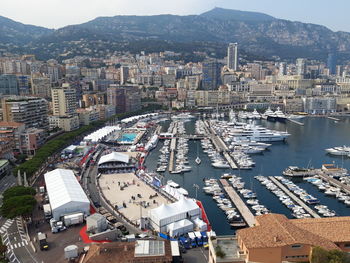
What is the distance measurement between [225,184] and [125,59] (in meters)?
124

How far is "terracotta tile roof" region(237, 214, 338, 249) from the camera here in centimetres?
1298

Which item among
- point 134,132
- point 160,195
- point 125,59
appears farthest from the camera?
point 125,59

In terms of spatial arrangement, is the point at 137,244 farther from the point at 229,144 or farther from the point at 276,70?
the point at 276,70

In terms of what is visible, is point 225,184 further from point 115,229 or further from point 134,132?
point 134,132

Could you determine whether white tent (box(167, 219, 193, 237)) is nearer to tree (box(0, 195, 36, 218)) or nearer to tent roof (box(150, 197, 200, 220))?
tent roof (box(150, 197, 200, 220))

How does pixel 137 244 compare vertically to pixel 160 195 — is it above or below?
above

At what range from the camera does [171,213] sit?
72.2 feet

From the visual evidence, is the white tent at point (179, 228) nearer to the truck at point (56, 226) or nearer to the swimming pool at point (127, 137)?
the truck at point (56, 226)

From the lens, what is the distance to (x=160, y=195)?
27656 millimetres

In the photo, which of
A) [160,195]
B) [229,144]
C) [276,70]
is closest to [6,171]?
[160,195]

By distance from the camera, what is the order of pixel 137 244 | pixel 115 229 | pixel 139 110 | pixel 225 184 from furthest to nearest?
pixel 139 110 → pixel 225 184 → pixel 115 229 → pixel 137 244

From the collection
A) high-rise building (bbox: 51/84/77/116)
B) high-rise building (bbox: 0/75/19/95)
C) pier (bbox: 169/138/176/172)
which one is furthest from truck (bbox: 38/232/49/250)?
high-rise building (bbox: 0/75/19/95)

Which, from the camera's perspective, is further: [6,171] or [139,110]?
[139,110]

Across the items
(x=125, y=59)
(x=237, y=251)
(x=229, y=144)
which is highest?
(x=125, y=59)
